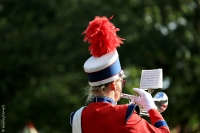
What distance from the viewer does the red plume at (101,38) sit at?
16.3 feet

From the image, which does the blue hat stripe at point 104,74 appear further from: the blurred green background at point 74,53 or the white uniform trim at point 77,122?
the blurred green background at point 74,53

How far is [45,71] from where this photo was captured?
52.5 feet

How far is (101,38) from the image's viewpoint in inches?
196

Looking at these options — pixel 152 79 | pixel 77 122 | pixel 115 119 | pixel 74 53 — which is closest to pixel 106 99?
pixel 115 119

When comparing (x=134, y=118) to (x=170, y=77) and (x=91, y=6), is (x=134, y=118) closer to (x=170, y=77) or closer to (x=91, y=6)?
(x=91, y=6)

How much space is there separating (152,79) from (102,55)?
0.45 metres

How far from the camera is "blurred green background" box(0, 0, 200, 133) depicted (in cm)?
1476

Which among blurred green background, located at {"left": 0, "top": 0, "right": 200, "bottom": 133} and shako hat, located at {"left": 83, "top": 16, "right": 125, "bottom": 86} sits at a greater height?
blurred green background, located at {"left": 0, "top": 0, "right": 200, "bottom": 133}

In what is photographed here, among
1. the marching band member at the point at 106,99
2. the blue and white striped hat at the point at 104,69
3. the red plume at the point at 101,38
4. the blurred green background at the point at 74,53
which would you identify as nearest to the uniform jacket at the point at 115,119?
the marching band member at the point at 106,99

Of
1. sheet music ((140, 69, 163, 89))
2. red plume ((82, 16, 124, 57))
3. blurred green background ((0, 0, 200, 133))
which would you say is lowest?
sheet music ((140, 69, 163, 89))

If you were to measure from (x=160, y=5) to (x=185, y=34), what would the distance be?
134 cm

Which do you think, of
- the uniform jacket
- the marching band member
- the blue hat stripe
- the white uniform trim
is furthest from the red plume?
the white uniform trim

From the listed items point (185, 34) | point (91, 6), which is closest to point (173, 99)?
point (185, 34)

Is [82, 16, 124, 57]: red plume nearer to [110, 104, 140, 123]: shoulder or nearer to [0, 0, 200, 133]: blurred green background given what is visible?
[110, 104, 140, 123]: shoulder
